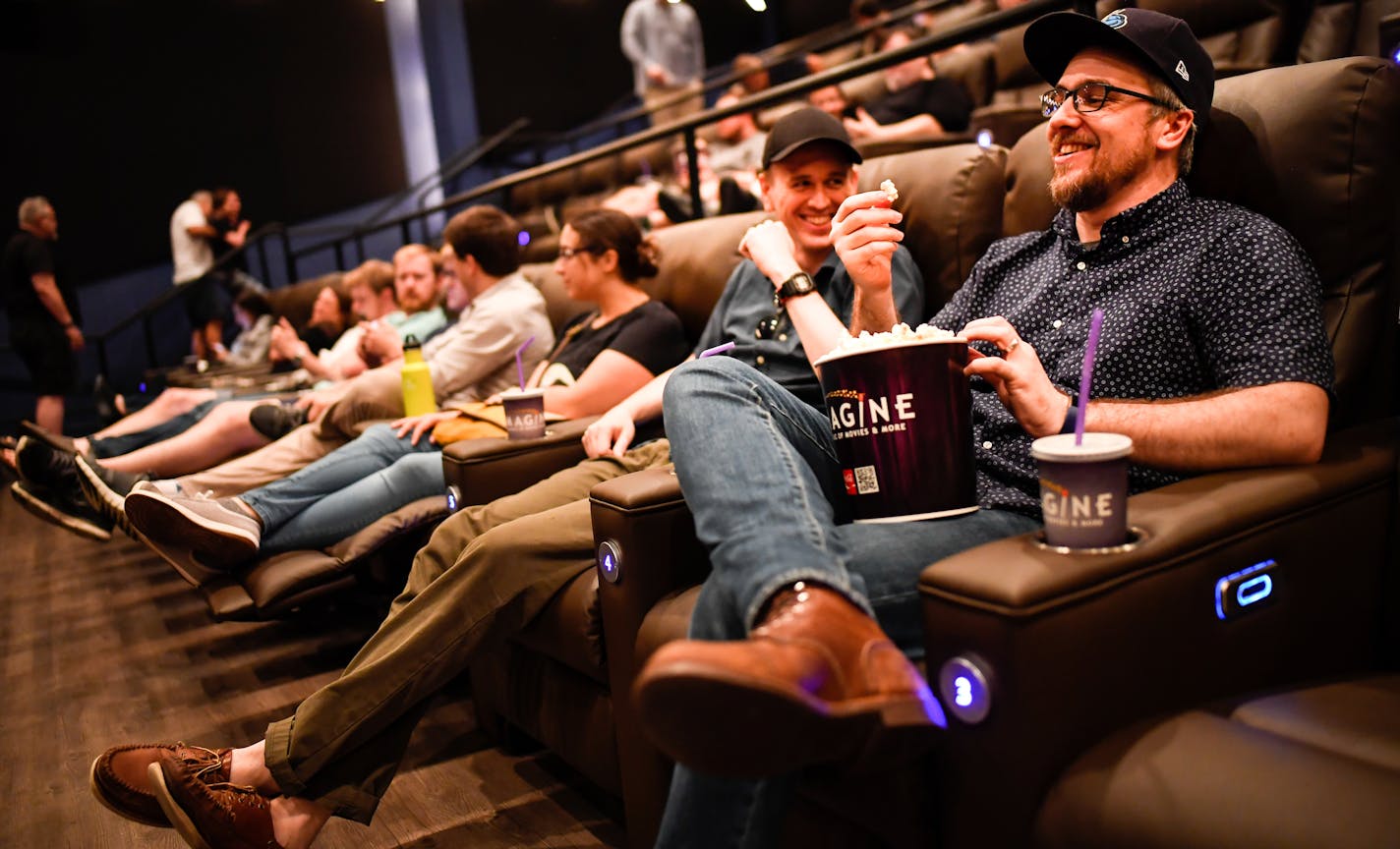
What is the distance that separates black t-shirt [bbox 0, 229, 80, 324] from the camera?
19.5 ft

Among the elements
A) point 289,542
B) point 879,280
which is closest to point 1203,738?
point 879,280

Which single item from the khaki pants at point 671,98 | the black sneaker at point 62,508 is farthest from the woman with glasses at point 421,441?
the khaki pants at point 671,98

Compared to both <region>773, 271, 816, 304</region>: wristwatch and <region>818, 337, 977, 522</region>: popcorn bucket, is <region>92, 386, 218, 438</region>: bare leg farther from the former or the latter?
<region>818, 337, 977, 522</region>: popcorn bucket

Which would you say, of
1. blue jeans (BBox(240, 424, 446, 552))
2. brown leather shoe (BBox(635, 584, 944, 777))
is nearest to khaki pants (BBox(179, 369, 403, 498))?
blue jeans (BBox(240, 424, 446, 552))

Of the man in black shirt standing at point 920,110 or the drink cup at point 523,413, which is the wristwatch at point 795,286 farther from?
the man in black shirt standing at point 920,110

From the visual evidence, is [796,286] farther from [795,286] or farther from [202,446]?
[202,446]

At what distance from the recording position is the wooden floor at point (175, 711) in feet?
5.74

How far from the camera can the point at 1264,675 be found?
1079 mm

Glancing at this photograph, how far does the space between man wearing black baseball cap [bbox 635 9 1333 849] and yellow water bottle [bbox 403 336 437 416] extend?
1464 mm

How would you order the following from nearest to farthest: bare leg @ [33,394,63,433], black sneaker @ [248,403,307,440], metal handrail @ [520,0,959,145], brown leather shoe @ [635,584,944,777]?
1. brown leather shoe @ [635,584,944,777]
2. black sneaker @ [248,403,307,440]
3. metal handrail @ [520,0,959,145]
4. bare leg @ [33,394,63,433]

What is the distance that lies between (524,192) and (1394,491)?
7025 mm

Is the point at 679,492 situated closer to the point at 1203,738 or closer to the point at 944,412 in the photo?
the point at 944,412

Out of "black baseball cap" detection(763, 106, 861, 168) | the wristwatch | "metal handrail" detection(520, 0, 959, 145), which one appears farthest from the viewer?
"metal handrail" detection(520, 0, 959, 145)

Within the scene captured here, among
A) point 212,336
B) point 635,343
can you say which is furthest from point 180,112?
point 635,343
